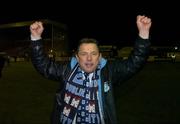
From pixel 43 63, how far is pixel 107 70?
62 centimetres

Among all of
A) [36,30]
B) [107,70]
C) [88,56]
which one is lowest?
[107,70]

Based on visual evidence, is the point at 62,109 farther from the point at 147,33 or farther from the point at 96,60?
the point at 147,33

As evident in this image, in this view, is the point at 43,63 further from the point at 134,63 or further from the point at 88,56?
the point at 134,63

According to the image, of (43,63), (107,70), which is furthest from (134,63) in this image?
(43,63)

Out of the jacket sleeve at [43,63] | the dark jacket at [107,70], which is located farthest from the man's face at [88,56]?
the jacket sleeve at [43,63]

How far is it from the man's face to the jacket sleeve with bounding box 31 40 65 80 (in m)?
0.27

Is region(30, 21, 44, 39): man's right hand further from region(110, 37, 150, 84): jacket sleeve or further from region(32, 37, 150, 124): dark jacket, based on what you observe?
region(110, 37, 150, 84): jacket sleeve

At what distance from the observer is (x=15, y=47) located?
57125 millimetres

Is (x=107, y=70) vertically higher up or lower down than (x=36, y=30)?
lower down

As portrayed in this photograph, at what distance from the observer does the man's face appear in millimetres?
3537

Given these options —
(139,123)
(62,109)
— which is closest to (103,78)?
(62,109)

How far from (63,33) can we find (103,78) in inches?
2270

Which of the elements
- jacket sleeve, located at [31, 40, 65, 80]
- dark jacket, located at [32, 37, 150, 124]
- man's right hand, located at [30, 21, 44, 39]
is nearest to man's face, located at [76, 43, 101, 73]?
dark jacket, located at [32, 37, 150, 124]

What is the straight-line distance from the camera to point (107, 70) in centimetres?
364
